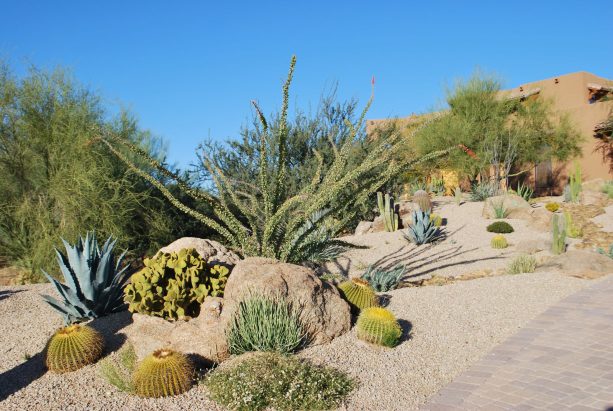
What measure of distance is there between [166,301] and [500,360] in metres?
3.88

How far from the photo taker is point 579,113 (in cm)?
2759

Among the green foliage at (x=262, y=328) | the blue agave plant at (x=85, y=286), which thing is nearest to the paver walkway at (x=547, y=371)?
the green foliage at (x=262, y=328)

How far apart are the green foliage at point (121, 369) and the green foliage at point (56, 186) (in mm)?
6926

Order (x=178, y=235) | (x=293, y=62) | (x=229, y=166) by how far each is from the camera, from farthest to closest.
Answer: (x=229, y=166) → (x=178, y=235) → (x=293, y=62)

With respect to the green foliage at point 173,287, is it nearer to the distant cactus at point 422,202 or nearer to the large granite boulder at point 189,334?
the large granite boulder at point 189,334

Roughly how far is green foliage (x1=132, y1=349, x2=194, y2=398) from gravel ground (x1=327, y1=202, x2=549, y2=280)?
5.73 metres

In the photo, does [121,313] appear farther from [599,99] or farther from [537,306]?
[599,99]

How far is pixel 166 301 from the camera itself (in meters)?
6.04

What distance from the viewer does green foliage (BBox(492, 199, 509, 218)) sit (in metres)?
17.2

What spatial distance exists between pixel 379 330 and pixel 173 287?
2.46 meters

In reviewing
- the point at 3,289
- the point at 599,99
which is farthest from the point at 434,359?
the point at 599,99

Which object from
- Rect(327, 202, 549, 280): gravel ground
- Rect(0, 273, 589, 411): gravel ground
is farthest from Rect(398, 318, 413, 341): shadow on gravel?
Rect(327, 202, 549, 280): gravel ground

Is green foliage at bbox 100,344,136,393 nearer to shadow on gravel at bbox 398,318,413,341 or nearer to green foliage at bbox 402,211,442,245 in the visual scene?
shadow on gravel at bbox 398,318,413,341

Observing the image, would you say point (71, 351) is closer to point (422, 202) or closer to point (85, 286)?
point (85, 286)
